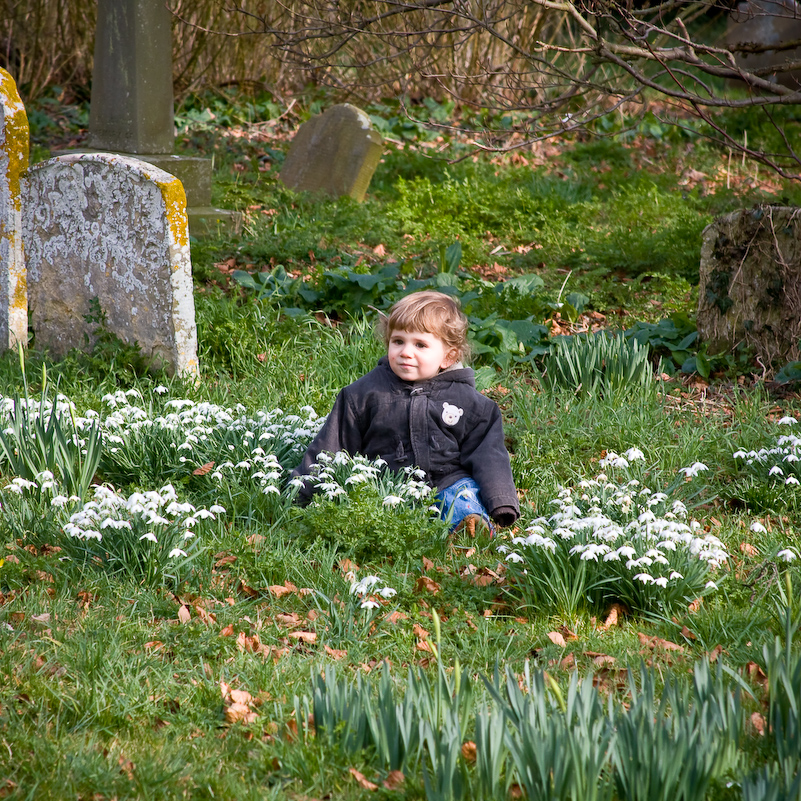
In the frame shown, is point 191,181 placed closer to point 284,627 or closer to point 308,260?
point 308,260

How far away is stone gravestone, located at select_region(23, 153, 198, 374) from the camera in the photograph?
478 centimetres

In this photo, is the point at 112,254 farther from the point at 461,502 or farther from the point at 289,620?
the point at 289,620

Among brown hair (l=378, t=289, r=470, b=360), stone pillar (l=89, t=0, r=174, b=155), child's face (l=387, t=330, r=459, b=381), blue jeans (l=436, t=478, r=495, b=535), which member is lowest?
blue jeans (l=436, t=478, r=495, b=535)

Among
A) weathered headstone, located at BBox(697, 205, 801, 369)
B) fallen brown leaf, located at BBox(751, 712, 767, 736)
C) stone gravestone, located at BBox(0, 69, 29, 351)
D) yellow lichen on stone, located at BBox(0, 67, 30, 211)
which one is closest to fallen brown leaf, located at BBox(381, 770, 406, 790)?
fallen brown leaf, located at BBox(751, 712, 767, 736)

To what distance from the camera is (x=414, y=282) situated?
237 inches

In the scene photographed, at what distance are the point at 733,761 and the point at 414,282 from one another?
4.48 meters

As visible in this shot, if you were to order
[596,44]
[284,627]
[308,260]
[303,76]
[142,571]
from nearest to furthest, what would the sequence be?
[284,627] → [142,571] → [596,44] → [308,260] → [303,76]

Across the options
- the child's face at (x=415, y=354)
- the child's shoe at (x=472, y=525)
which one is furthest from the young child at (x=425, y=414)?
the child's shoe at (x=472, y=525)

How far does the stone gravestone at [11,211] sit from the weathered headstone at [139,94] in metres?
2.13

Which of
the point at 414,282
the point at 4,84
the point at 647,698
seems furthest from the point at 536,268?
the point at 647,698

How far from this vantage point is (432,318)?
363 centimetres

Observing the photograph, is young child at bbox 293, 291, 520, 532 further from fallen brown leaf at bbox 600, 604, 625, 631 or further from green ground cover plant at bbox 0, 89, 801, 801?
fallen brown leaf at bbox 600, 604, 625, 631

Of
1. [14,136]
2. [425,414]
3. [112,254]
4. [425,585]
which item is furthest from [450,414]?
[14,136]

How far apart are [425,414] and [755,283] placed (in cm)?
272
